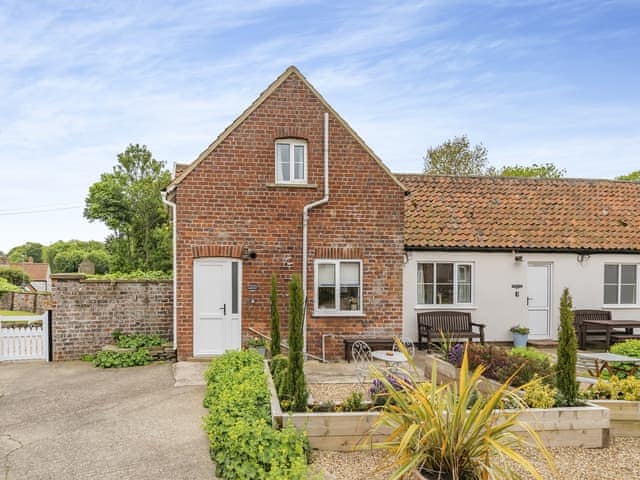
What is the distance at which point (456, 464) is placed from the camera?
4.43 metres

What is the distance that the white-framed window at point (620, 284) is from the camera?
591 inches

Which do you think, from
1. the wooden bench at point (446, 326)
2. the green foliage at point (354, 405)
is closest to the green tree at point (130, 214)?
the wooden bench at point (446, 326)

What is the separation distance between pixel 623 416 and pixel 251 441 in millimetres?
5622

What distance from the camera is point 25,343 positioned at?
39.2ft

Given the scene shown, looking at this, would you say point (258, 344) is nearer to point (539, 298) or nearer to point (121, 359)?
point (121, 359)

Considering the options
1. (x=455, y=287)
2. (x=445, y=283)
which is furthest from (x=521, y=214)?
(x=445, y=283)

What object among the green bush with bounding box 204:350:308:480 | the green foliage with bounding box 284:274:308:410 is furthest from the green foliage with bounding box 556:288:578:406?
the green bush with bounding box 204:350:308:480

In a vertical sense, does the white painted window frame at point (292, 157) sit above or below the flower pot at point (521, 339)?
above

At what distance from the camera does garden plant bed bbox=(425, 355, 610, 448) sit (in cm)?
662

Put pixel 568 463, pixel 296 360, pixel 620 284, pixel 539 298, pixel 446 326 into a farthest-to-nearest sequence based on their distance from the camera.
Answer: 1. pixel 620 284
2. pixel 539 298
3. pixel 446 326
4. pixel 296 360
5. pixel 568 463

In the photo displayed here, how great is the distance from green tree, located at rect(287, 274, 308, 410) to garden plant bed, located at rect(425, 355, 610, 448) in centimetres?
305

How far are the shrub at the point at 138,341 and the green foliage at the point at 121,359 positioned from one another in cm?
22

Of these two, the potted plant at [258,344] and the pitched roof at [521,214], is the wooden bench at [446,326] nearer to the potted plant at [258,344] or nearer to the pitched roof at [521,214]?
the pitched roof at [521,214]

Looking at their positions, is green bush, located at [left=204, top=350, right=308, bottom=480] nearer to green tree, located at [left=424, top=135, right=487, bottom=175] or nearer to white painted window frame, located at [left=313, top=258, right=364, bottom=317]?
white painted window frame, located at [left=313, top=258, right=364, bottom=317]
